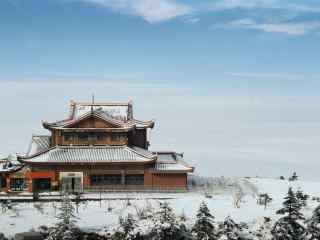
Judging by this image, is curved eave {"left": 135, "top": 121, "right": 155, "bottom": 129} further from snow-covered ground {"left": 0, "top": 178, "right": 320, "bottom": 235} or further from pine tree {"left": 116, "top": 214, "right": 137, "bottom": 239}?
pine tree {"left": 116, "top": 214, "right": 137, "bottom": 239}

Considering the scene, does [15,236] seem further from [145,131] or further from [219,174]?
[219,174]

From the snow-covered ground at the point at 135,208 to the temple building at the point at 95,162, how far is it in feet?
6.84

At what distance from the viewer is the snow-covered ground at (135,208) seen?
151ft

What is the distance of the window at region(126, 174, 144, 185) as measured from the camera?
58.3m

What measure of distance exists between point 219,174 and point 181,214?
91.8 feet

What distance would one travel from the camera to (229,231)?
40.2 m

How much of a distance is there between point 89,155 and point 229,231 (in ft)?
70.3

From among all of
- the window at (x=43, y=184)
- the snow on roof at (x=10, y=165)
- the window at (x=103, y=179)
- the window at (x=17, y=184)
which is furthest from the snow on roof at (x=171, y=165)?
the snow on roof at (x=10, y=165)

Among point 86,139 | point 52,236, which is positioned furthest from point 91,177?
point 52,236

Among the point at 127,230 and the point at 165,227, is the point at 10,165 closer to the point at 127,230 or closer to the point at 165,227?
the point at 127,230

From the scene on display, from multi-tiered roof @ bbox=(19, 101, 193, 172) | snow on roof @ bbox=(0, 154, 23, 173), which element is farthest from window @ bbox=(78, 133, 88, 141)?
snow on roof @ bbox=(0, 154, 23, 173)

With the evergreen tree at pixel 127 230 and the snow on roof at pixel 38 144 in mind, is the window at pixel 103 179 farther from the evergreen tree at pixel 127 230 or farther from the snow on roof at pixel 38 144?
the evergreen tree at pixel 127 230

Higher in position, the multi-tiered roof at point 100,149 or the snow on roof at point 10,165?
the multi-tiered roof at point 100,149

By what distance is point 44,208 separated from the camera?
50.2m
